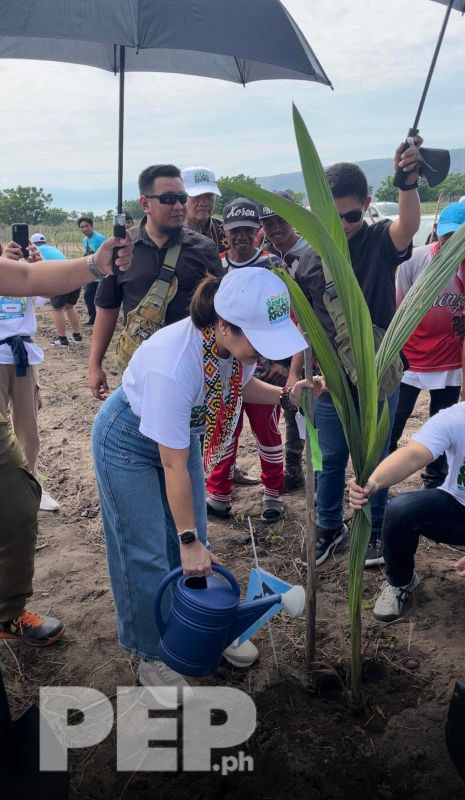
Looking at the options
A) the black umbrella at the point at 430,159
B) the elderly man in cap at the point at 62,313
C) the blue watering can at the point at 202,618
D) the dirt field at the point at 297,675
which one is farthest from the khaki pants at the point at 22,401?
the elderly man in cap at the point at 62,313

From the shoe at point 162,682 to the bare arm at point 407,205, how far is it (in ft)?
5.87

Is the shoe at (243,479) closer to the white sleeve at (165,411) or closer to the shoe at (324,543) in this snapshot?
the shoe at (324,543)

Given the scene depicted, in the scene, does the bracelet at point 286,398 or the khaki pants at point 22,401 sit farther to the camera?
the khaki pants at point 22,401

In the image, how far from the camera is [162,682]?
207 cm

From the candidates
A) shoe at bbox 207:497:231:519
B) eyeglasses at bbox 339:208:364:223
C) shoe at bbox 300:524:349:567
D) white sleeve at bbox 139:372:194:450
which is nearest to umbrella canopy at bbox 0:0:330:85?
eyeglasses at bbox 339:208:364:223

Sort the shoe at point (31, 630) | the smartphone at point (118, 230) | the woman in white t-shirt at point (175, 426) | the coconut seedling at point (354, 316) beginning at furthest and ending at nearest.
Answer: the shoe at point (31, 630) < the smartphone at point (118, 230) < the woman in white t-shirt at point (175, 426) < the coconut seedling at point (354, 316)

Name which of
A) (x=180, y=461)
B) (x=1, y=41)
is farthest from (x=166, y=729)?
(x=1, y=41)

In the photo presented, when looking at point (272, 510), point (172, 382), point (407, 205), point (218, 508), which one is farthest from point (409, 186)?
point (218, 508)

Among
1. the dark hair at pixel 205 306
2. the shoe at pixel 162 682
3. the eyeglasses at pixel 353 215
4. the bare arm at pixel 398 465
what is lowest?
the shoe at pixel 162 682

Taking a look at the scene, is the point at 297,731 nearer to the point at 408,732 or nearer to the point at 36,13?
the point at 408,732

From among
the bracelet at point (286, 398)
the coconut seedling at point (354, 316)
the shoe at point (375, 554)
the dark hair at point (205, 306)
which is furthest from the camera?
the shoe at point (375, 554)

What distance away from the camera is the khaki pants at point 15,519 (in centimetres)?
204

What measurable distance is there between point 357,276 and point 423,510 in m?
0.98

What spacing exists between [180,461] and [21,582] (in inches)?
37.9
